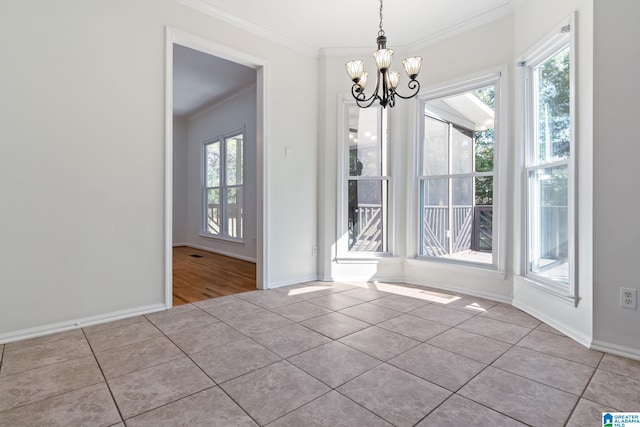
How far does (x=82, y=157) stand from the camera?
2.55 meters

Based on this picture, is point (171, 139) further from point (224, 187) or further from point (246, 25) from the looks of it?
point (224, 187)

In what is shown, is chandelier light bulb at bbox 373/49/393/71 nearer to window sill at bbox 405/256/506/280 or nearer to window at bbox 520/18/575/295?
window at bbox 520/18/575/295

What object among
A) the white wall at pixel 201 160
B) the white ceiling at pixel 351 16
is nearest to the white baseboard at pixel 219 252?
the white wall at pixel 201 160

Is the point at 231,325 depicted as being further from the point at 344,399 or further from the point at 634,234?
the point at 634,234

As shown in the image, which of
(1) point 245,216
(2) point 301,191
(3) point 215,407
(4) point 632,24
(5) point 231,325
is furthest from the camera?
(1) point 245,216

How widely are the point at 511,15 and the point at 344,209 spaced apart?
261cm

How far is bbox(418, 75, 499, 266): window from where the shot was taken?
3.47 meters

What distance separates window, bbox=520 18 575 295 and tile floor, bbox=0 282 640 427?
543mm

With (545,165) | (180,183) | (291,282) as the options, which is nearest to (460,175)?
(545,165)

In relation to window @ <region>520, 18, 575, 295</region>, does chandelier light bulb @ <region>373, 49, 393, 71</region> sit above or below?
above

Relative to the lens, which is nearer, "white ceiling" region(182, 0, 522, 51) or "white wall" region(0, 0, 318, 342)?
"white wall" region(0, 0, 318, 342)

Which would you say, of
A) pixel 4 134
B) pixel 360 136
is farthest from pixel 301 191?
pixel 4 134

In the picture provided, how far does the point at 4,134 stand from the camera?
2242mm

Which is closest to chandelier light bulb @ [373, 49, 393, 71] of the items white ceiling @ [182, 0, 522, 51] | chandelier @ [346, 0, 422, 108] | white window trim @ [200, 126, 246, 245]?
chandelier @ [346, 0, 422, 108]
